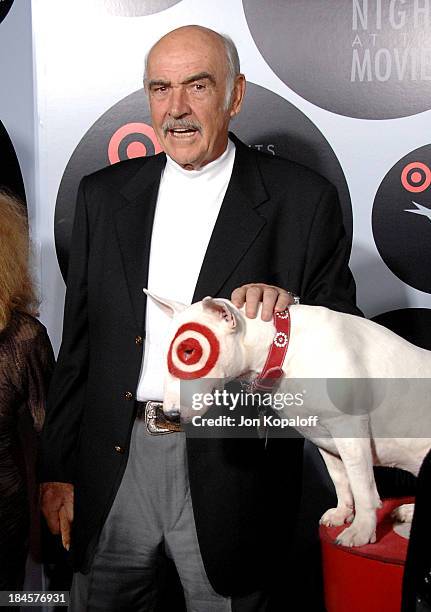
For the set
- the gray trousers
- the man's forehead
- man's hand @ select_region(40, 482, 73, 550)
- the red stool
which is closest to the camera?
the red stool

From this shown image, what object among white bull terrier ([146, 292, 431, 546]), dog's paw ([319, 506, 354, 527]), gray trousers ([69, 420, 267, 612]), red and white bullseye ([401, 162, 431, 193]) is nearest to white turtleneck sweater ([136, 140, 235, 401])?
gray trousers ([69, 420, 267, 612])

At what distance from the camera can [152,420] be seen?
5.34 ft

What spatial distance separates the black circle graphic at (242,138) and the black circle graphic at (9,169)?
119mm

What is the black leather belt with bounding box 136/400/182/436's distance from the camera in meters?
1.61

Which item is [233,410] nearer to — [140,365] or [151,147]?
[140,365]

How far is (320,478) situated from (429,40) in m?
1.14

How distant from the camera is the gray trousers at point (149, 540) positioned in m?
1.65

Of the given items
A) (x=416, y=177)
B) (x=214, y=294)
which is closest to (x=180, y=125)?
(x=214, y=294)

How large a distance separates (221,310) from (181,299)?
0.40 metres

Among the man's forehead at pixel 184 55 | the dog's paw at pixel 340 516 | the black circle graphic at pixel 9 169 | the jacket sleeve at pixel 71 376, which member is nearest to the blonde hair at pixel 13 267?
the black circle graphic at pixel 9 169

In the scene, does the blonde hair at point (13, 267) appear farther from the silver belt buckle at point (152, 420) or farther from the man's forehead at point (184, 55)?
the man's forehead at point (184, 55)

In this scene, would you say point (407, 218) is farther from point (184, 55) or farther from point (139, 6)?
point (139, 6)

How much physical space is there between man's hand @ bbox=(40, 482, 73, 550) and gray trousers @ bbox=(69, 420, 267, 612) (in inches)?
6.3

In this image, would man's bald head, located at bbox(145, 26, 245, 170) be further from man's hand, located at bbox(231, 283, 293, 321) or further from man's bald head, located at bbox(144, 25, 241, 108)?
man's hand, located at bbox(231, 283, 293, 321)
